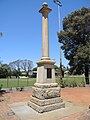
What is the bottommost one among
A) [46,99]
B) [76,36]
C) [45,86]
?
[46,99]

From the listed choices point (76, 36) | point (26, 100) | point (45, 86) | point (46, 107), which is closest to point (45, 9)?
point (45, 86)

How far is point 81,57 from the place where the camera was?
24.5 meters

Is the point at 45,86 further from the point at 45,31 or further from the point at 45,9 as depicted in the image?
the point at 45,9

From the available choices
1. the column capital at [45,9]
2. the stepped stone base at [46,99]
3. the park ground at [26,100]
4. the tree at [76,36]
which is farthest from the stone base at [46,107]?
the tree at [76,36]

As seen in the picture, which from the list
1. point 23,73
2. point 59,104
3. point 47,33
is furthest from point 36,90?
point 23,73

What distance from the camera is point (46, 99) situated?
28.1ft

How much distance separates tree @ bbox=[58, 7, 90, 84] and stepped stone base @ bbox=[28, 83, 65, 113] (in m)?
17.6

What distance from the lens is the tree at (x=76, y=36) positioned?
88.3 ft

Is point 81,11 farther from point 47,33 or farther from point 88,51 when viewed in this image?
point 47,33

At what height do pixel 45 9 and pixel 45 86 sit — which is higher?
pixel 45 9

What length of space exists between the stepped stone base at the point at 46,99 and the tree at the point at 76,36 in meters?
17.6

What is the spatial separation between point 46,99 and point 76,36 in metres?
21.0

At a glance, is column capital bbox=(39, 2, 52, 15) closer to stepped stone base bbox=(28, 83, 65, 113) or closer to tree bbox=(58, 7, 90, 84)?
stepped stone base bbox=(28, 83, 65, 113)

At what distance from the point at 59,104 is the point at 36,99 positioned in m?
1.36
